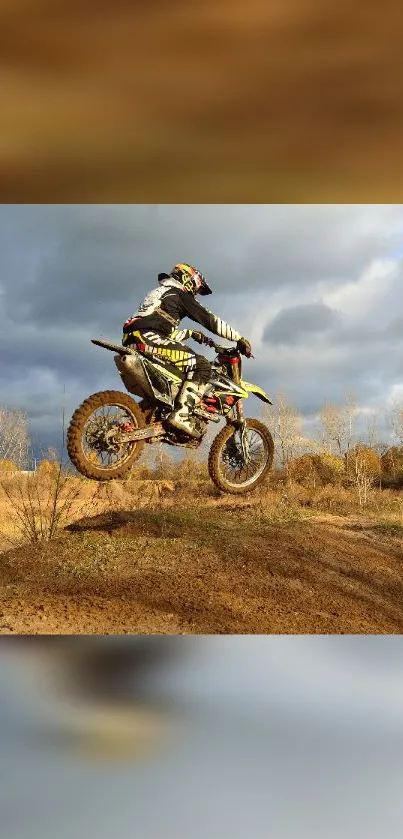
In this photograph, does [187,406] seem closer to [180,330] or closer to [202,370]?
[202,370]

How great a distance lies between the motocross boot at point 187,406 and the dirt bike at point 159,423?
0.03m

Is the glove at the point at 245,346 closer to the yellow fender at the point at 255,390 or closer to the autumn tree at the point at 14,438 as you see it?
the yellow fender at the point at 255,390

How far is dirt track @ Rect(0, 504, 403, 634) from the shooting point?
154 inches

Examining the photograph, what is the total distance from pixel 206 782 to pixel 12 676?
1.72m

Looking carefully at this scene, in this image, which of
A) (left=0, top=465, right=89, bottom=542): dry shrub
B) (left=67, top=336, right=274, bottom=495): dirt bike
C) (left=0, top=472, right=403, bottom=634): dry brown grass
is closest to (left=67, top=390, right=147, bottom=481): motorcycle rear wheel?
(left=67, top=336, right=274, bottom=495): dirt bike

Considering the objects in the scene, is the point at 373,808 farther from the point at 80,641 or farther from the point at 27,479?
the point at 27,479

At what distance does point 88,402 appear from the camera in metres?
3.09

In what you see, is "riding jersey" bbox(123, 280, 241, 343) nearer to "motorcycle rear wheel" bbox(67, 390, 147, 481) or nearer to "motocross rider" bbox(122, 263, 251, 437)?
"motocross rider" bbox(122, 263, 251, 437)

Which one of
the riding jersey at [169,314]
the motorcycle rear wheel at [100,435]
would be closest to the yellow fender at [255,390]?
the riding jersey at [169,314]
